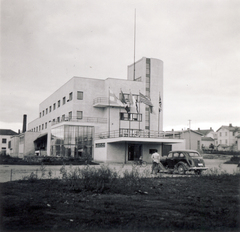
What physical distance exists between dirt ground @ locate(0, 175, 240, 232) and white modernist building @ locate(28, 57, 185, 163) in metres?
26.7

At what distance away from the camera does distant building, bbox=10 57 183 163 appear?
131 ft

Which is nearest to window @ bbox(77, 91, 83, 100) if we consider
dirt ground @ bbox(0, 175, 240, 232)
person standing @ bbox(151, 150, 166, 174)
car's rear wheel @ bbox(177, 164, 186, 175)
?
person standing @ bbox(151, 150, 166, 174)

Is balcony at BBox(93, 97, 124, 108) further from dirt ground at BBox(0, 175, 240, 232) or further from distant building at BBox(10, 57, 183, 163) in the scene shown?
dirt ground at BBox(0, 175, 240, 232)

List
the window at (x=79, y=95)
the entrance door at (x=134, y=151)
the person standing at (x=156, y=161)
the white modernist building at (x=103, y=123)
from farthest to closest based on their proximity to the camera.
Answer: the window at (x=79, y=95)
the entrance door at (x=134, y=151)
the white modernist building at (x=103, y=123)
the person standing at (x=156, y=161)

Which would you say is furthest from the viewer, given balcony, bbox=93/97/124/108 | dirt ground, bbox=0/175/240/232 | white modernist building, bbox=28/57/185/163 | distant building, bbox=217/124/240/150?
distant building, bbox=217/124/240/150

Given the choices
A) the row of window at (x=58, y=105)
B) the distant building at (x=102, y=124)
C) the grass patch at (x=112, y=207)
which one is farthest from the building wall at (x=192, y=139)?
the grass patch at (x=112, y=207)

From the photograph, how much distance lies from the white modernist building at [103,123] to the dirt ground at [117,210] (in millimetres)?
26702

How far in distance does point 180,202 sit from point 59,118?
1852 inches

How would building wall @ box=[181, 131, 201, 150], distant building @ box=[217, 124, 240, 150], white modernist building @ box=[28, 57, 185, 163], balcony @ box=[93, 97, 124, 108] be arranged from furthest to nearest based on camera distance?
distant building @ box=[217, 124, 240, 150], building wall @ box=[181, 131, 201, 150], balcony @ box=[93, 97, 124, 108], white modernist building @ box=[28, 57, 185, 163]

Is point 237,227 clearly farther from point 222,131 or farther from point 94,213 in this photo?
point 222,131

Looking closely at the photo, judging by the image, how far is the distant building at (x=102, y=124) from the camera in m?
39.8

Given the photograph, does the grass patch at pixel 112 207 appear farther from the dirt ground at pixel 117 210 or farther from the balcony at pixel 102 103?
the balcony at pixel 102 103

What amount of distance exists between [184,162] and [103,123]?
28150 millimetres

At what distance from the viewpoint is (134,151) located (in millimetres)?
41125
